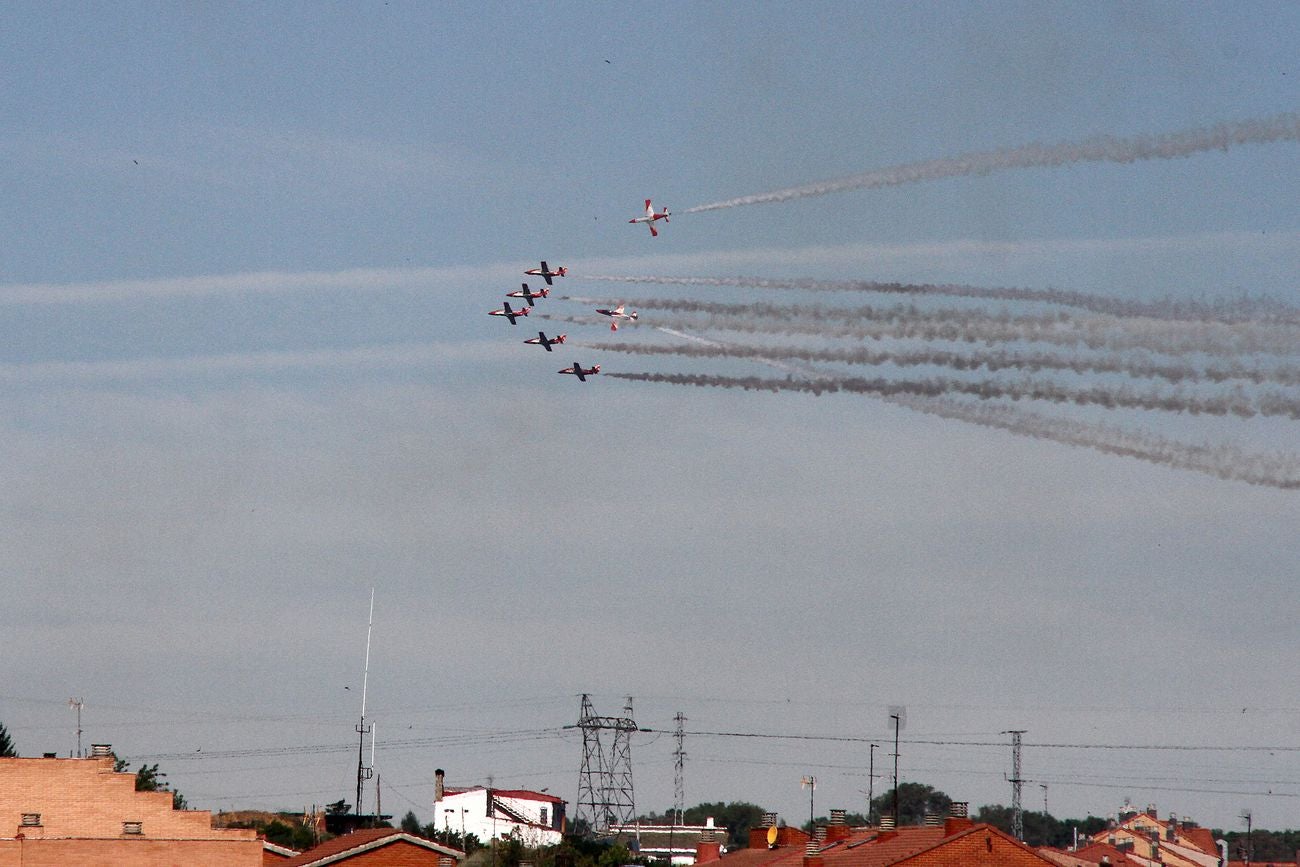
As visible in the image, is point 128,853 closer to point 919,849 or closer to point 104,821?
point 104,821

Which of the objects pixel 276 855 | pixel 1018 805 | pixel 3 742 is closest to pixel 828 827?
pixel 276 855

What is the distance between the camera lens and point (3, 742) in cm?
17438

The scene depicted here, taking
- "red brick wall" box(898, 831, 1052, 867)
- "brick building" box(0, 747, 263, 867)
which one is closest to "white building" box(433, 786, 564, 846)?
"brick building" box(0, 747, 263, 867)

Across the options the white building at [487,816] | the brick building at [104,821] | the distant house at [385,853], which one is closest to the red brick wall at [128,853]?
the brick building at [104,821]

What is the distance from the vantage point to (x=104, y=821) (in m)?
78.6

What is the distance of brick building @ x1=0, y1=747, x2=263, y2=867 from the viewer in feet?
252

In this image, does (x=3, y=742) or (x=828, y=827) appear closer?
(x=828, y=827)

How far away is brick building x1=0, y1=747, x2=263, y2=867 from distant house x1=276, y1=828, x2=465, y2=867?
156 inches

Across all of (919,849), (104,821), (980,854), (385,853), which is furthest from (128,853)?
(980,854)

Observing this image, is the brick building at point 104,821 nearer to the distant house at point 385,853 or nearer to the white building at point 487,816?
the distant house at point 385,853

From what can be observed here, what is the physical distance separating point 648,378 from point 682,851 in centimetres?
9139

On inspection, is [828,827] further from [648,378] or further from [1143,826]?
[1143,826]

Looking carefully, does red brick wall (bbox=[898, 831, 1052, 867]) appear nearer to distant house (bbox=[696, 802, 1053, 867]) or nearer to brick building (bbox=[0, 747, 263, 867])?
distant house (bbox=[696, 802, 1053, 867])

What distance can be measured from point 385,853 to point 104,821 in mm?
12548
